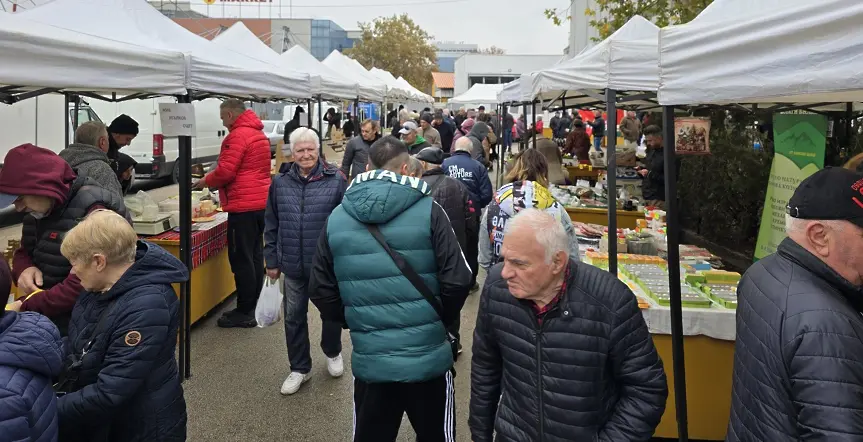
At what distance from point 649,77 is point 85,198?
130 inches

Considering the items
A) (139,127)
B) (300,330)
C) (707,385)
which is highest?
(139,127)

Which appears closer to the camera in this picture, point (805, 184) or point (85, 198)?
point (805, 184)

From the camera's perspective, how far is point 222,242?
21.0 feet

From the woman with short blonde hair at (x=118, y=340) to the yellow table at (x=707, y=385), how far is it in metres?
2.75

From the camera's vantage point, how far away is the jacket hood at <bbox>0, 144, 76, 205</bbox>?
9.60 ft

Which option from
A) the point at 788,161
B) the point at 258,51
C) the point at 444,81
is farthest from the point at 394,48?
the point at 788,161

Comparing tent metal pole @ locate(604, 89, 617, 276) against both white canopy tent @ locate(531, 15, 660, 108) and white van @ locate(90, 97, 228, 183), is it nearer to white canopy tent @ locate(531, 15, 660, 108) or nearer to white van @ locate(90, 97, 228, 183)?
white canopy tent @ locate(531, 15, 660, 108)

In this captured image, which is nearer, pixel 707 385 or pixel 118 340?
pixel 118 340

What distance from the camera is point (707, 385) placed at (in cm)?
366

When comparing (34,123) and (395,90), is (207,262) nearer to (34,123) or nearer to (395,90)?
(34,123)

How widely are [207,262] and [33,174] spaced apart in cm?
313

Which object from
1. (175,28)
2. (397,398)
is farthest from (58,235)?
(175,28)

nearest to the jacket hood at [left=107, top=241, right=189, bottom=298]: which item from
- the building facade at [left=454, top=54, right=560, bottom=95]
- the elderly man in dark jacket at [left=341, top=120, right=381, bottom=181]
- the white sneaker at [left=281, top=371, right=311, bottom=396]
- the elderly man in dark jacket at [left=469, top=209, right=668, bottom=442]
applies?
the elderly man in dark jacket at [left=469, top=209, right=668, bottom=442]

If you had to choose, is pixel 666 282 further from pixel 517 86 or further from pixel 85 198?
pixel 517 86
